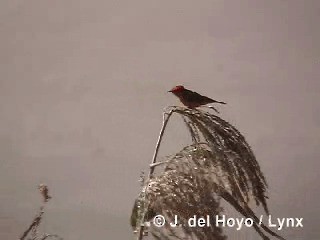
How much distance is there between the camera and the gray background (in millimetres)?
1357

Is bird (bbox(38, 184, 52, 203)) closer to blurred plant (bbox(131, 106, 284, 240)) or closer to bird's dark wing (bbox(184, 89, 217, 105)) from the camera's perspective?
blurred plant (bbox(131, 106, 284, 240))

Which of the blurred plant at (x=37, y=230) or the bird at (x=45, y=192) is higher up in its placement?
the bird at (x=45, y=192)

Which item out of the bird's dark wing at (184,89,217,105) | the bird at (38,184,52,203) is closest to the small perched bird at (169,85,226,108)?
the bird's dark wing at (184,89,217,105)

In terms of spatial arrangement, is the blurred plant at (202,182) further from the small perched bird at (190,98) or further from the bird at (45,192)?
the bird at (45,192)

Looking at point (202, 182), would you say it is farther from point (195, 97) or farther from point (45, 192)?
point (45, 192)

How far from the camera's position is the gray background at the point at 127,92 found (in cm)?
136

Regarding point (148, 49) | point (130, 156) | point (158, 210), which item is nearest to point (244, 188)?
point (158, 210)

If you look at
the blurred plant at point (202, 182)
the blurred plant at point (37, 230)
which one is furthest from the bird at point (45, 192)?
the blurred plant at point (202, 182)

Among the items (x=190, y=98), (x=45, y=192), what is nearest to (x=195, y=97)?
(x=190, y=98)

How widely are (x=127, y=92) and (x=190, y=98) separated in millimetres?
161

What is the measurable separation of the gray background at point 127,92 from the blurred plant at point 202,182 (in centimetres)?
13

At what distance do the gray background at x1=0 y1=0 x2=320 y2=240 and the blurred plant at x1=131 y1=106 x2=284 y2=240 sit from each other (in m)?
0.13

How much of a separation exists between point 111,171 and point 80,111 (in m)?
0.17

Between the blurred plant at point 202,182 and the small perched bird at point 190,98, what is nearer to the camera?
the blurred plant at point 202,182
